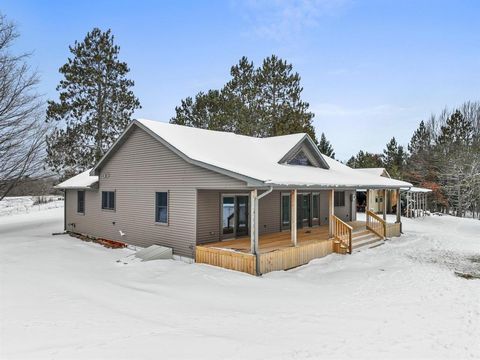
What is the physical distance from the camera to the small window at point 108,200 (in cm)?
1551

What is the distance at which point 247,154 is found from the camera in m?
14.4

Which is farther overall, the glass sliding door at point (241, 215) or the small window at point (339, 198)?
the small window at point (339, 198)

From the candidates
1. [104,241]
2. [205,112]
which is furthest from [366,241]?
[205,112]

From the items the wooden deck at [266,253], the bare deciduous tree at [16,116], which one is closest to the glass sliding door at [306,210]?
the wooden deck at [266,253]

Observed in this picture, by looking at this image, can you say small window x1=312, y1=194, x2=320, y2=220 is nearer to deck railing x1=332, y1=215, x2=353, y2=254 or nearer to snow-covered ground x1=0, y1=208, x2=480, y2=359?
deck railing x1=332, y1=215, x2=353, y2=254

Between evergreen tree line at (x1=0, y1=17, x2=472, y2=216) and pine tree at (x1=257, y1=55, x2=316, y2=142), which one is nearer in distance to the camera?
evergreen tree line at (x1=0, y1=17, x2=472, y2=216)

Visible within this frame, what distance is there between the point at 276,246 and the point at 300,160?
18.3ft

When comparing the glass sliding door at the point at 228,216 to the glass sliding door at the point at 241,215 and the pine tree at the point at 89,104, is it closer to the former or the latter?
the glass sliding door at the point at 241,215

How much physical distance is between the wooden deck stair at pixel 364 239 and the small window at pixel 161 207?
817cm

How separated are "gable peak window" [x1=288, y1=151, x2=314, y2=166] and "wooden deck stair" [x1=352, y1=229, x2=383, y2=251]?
4.12 meters

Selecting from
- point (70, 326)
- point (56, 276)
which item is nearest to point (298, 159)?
point (56, 276)

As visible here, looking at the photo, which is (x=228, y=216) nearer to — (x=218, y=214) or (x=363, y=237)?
(x=218, y=214)

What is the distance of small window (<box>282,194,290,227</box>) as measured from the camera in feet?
51.2

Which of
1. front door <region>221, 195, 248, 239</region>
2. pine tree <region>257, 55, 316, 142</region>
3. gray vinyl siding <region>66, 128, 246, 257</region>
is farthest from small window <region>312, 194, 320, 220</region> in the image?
pine tree <region>257, 55, 316, 142</region>
